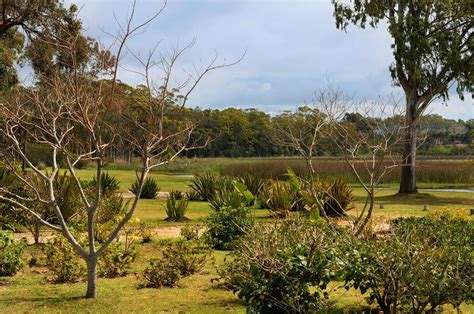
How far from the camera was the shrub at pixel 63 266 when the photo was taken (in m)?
7.50

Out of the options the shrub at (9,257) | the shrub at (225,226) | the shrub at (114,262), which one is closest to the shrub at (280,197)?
the shrub at (225,226)

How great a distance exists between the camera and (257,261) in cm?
517

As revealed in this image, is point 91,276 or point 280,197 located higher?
point 280,197

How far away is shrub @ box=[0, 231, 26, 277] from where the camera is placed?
7766 millimetres

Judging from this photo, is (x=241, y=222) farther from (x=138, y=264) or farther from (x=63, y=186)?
(x=63, y=186)

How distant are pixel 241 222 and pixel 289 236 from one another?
14.9 feet

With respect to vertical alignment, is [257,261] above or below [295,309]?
above

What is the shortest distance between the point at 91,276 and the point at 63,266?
4.22 ft

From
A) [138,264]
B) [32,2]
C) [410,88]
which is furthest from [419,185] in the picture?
[138,264]

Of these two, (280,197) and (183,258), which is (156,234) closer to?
(183,258)

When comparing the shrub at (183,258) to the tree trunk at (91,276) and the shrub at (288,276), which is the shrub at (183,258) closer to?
the tree trunk at (91,276)

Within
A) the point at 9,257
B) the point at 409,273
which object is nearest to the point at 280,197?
the point at 9,257

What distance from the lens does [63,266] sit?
294 inches

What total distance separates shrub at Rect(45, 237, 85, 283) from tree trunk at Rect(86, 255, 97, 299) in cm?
118
